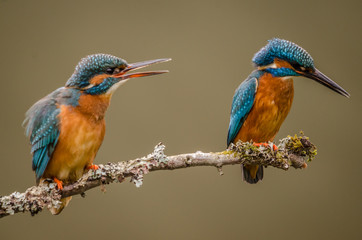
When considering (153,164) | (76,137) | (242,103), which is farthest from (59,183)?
(242,103)

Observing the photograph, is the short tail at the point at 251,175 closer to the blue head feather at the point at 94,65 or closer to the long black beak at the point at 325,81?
the long black beak at the point at 325,81

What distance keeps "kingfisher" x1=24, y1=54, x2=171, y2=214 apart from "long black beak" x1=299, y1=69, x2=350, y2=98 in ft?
2.89

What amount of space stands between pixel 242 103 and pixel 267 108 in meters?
0.15

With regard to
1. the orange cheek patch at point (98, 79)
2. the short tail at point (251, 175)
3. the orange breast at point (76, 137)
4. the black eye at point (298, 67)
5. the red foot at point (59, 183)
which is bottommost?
the short tail at point (251, 175)

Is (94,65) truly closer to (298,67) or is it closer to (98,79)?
(98,79)

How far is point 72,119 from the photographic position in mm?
2100

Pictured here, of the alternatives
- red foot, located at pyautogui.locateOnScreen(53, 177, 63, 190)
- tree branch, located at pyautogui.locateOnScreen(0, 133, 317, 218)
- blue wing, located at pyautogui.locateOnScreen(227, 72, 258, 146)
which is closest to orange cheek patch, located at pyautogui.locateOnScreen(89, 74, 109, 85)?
tree branch, located at pyautogui.locateOnScreen(0, 133, 317, 218)

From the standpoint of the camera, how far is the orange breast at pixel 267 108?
91.5 inches

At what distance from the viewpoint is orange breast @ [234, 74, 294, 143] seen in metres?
2.32

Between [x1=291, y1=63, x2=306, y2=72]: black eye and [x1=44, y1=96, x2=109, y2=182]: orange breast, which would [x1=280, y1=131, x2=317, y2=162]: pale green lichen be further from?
[x1=44, y1=96, x2=109, y2=182]: orange breast

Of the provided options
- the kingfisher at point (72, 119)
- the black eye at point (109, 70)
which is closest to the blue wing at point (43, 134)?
the kingfisher at point (72, 119)

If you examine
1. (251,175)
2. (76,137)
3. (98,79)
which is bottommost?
(251,175)

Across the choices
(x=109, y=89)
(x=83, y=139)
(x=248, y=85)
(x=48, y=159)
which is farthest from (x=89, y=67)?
(x=248, y=85)

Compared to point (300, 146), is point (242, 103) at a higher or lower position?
higher
